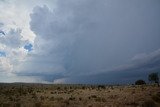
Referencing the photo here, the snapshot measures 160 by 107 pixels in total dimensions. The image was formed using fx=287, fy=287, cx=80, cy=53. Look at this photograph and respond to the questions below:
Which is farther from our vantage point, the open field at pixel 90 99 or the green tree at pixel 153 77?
the green tree at pixel 153 77

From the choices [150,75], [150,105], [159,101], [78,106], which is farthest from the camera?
[150,75]

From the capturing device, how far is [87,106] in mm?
35844

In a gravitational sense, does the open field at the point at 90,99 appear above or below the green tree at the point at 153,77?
below

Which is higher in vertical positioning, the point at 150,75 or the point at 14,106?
the point at 150,75

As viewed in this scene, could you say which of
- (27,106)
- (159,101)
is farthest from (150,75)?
(27,106)

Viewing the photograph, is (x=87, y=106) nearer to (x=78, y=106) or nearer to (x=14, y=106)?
(x=78, y=106)

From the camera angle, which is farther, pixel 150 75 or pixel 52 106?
pixel 150 75

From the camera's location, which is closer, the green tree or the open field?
the open field

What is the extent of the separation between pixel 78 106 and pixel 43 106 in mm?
4541

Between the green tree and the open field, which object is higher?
Result: the green tree

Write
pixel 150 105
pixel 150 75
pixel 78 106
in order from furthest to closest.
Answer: pixel 150 75 < pixel 78 106 < pixel 150 105

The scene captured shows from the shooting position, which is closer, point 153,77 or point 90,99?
point 90,99

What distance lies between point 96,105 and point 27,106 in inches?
347

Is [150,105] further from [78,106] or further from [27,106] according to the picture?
[27,106]
